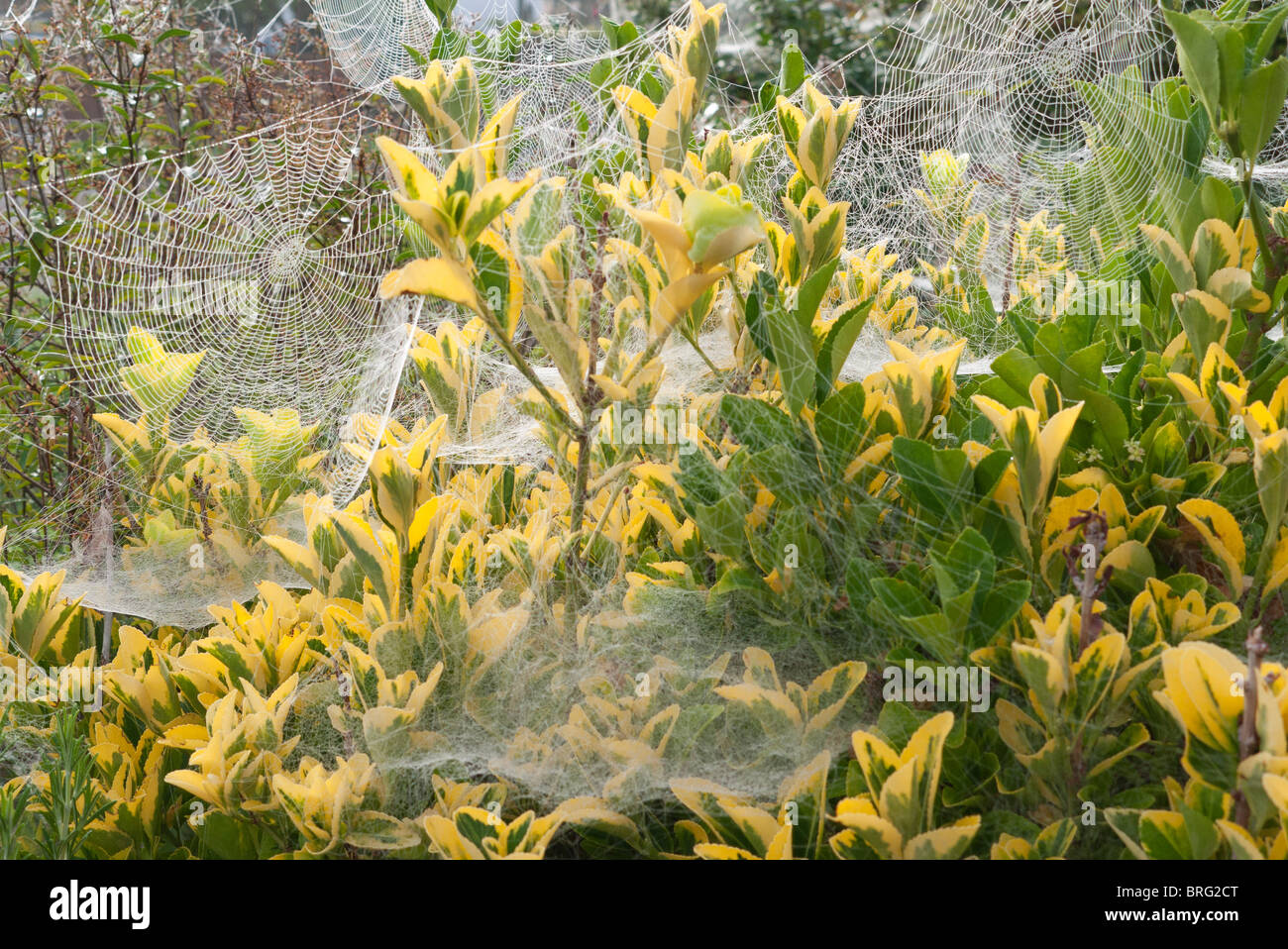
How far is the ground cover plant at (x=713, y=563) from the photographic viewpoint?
0.99m

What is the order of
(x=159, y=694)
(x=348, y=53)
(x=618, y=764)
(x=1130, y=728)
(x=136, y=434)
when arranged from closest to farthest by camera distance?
1. (x=1130, y=728)
2. (x=618, y=764)
3. (x=159, y=694)
4. (x=136, y=434)
5. (x=348, y=53)

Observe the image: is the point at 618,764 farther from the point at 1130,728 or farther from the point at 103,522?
the point at 103,522

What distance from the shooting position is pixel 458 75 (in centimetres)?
141

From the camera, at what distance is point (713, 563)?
1.33 meters

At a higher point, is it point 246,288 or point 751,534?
point 246,288

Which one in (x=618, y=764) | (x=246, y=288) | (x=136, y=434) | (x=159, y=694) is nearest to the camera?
(x=618, y=764)

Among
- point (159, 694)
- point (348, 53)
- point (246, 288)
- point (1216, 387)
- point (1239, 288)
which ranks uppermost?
point (348, 53)

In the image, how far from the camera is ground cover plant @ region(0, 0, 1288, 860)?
3.25 ft
